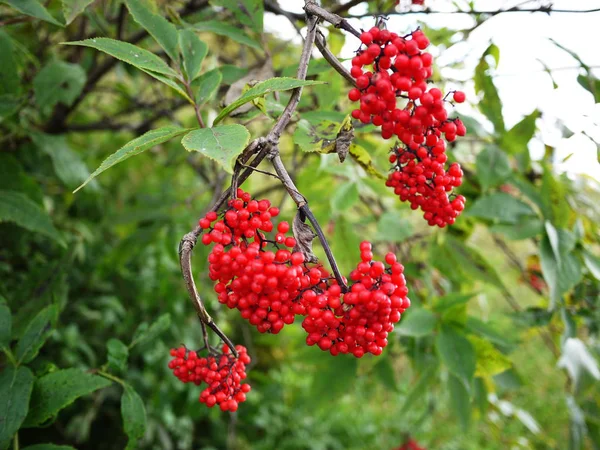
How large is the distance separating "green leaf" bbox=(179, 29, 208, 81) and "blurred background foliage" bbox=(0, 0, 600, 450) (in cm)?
9

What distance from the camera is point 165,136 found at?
70cm

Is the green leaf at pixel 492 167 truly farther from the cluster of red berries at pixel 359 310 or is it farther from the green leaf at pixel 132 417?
the green leaf at pixel 132 417

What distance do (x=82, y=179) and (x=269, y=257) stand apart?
4.18ft

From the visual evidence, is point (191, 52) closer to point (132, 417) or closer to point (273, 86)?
point (273, 86)

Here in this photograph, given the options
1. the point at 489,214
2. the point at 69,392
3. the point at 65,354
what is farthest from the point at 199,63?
the point at 65,354

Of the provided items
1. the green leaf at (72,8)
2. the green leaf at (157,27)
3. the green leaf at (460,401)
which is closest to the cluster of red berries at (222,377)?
the green leaf at (157,27)

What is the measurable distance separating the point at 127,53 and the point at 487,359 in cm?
130

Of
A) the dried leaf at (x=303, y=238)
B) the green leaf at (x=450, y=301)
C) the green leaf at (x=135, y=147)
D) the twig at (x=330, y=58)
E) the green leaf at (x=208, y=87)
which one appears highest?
the twig at (x=330, y=58)

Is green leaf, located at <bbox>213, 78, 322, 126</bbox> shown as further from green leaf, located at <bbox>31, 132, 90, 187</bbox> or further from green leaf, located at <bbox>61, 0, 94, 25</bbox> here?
green leaf, located at <bbox>31, 132, 90, 187</bbox>

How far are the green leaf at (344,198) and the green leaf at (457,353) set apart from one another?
510 millimetres

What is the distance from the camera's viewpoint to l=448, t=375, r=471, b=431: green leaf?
62.6 inches

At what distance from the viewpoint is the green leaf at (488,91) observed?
153 centimetres

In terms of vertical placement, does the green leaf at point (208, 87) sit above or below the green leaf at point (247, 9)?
below

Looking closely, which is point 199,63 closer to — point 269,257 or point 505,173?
point 269,257
